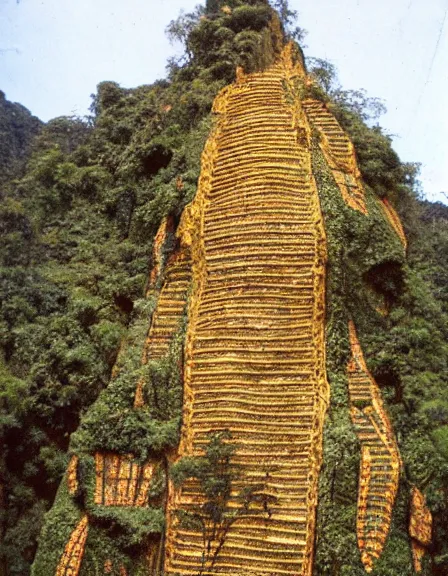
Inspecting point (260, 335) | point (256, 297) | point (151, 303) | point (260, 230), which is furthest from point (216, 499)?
point (260, 230)

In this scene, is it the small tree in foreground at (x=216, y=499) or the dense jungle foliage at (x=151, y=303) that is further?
the dense jungle foliage at (x=151, y=303)

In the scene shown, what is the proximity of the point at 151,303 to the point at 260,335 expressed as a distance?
222 centimetres

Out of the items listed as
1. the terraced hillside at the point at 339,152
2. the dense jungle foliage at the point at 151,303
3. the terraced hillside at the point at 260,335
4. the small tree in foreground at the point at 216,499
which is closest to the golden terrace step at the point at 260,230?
the terraced hillside at the point at 260,335

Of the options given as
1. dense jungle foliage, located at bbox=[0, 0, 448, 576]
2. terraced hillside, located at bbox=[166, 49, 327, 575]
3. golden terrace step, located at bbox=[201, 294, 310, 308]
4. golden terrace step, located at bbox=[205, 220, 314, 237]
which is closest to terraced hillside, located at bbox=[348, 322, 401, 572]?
dense jungle foliage, located at bbox=[0, 0, 448, 576]

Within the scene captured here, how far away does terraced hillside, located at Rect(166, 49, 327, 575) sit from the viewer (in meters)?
9.88

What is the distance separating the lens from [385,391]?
11180 millimetres

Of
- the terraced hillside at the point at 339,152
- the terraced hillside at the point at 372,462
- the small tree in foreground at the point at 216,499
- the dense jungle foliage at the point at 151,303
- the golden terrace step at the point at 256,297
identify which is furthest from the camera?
the terraced hillside at the point at 339,152

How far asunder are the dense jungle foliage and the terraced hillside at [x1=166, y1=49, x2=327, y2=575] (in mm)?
309

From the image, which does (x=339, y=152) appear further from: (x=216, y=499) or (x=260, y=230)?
(x=216, y=499)

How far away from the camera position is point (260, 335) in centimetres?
1120

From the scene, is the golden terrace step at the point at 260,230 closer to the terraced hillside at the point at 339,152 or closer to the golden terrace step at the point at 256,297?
the golden terrace step at the point at 256,297

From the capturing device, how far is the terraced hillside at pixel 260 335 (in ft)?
32.4

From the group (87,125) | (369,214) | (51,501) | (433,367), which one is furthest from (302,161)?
(87,125)

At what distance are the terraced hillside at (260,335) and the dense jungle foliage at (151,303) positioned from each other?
31 cm
